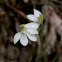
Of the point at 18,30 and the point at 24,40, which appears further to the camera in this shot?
the point at 18,30

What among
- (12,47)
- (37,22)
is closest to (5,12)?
(12,47)

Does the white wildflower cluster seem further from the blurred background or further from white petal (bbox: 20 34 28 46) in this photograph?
the blurred background

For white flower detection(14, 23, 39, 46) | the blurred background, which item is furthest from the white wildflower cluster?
the blurred background

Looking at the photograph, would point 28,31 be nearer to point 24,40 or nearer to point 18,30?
point 24,40

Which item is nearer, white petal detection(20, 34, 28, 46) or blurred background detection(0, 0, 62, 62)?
white petal detection(20, 34, 28, 46)

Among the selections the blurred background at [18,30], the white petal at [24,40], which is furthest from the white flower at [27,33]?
the blurred background at [18,30]

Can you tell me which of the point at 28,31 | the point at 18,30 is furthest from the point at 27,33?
the point at 18,30

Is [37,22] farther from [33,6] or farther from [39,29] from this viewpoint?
[33,6]

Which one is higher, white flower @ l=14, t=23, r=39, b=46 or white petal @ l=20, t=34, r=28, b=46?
white flower @ l=14, t=23, r=39, b=46
